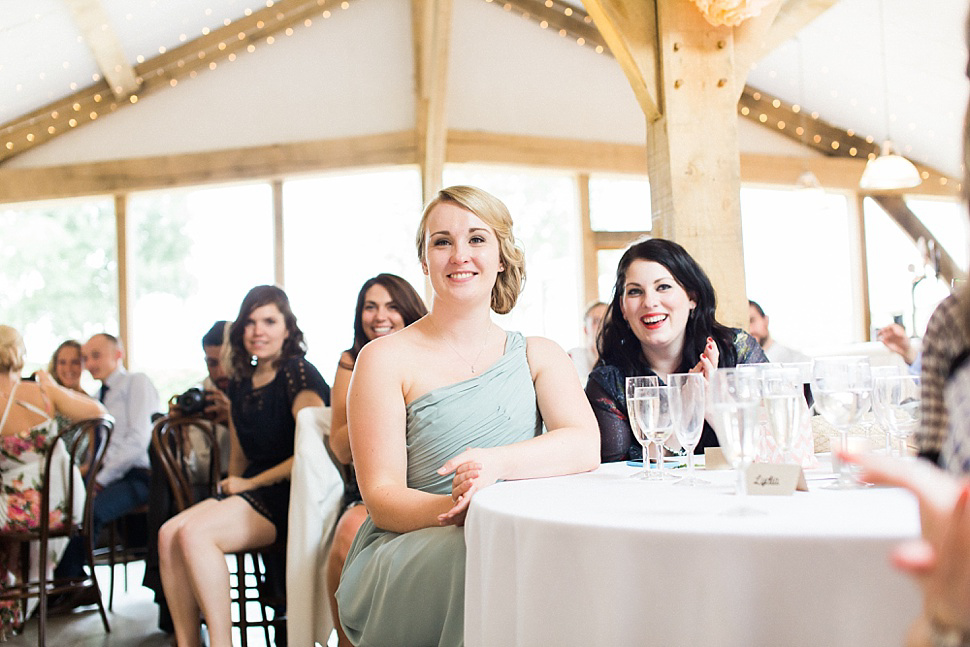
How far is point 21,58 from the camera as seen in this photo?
7297 mm

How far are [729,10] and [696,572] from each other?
9.58 ft

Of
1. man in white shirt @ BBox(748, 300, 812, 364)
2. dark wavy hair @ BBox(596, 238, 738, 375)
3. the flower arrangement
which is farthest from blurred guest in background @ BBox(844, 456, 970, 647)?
man in white shirt @ BBox(748, 300, 812, 364)

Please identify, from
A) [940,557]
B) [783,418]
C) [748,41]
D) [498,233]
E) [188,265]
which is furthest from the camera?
[188,265]

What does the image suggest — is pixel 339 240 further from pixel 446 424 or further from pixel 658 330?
pixel 446 424

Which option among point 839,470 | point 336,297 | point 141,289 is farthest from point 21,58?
point 839,470

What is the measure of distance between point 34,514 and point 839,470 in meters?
3.51

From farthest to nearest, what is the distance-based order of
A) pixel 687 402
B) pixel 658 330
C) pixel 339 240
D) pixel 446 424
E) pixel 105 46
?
1. pixel 339 240
2. pixel 105 46
3. pixel 658 330
4. pixel 446 424
5. pixel 687 402

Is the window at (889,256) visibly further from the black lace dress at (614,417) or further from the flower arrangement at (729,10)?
the black lace dress at (614,417)

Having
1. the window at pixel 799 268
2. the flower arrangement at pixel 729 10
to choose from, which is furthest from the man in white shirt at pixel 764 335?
the window at pixel 799 268

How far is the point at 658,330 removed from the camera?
2.61 m

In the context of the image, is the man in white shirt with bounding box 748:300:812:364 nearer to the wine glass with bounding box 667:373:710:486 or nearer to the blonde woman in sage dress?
the blonde woman in sage dress

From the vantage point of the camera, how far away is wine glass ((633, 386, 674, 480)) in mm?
1754

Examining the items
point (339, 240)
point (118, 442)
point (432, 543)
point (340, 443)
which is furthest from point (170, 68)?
point (432, 543)

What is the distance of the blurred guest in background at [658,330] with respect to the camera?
2590mm
